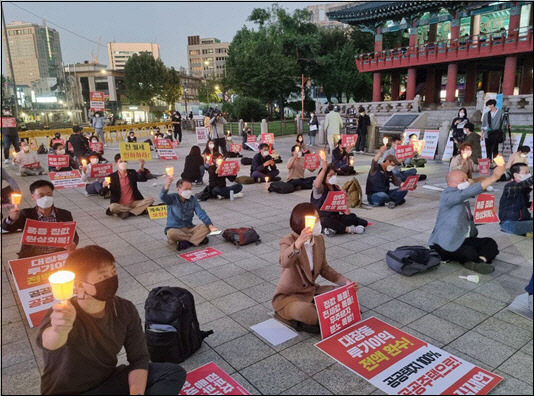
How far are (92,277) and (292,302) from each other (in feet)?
7.84

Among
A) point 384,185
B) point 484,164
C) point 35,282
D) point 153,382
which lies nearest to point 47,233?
point 35,282

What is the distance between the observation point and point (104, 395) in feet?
8.90

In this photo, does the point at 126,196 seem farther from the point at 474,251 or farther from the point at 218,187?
the point at 474,251

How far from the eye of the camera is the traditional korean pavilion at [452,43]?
2556 centimetres

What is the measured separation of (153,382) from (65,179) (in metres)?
9.27

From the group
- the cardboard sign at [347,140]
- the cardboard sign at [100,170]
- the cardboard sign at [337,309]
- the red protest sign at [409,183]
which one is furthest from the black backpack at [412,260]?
the cardboard sign at [347,140]

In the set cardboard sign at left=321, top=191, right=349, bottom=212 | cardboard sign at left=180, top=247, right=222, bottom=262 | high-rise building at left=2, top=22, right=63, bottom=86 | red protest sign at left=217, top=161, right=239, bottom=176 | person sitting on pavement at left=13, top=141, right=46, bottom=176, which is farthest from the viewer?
high-rise building at left=2, top=22, right=63, bottom=86

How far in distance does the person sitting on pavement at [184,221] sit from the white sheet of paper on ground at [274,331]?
2.87 meters

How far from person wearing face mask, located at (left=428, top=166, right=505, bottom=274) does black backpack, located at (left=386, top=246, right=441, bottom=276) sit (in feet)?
0.91

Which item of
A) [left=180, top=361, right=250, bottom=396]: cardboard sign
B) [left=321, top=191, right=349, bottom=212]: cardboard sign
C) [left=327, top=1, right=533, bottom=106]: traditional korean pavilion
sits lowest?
[left=180, top=361, right=250, bottom=396]: cardboard sign

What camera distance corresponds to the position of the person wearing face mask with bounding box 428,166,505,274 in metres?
5.83

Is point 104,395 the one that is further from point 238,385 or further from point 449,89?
point 449,89

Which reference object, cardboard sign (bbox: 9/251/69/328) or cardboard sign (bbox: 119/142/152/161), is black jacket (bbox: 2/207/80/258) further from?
cardboard sign (bbox: 119/142/152/161)

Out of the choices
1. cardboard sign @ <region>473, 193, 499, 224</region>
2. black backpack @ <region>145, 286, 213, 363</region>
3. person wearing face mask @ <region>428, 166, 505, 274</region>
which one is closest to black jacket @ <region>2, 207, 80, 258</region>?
black backpack @ <region>145, 286, 213, 363</region>
